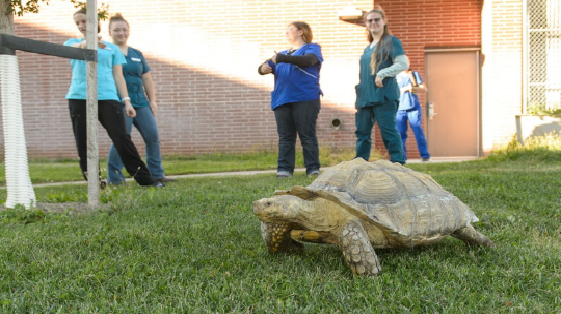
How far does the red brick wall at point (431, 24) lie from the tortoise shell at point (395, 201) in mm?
11139

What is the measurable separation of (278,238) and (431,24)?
1252 centimetres

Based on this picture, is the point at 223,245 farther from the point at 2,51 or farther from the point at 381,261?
the point at 2,51

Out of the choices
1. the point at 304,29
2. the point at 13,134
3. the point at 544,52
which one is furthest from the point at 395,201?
the point at 544,52

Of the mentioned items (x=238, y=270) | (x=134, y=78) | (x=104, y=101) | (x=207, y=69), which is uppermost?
(x=207, y=69)

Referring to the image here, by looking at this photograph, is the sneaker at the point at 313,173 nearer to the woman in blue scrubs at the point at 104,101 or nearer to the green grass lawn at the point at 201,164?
the woman in blue scrubs at the point at 104,101

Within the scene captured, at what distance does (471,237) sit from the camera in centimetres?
323

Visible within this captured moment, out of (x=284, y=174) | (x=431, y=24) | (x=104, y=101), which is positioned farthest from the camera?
(x=431, y=24)

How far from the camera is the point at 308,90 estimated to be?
7262 millimetres

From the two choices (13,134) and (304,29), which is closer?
(13,134)

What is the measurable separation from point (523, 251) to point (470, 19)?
40.5 feet

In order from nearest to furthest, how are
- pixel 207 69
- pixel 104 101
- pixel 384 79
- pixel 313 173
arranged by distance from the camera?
pixel 104 101 < pixel 384 79 < pixel 313 173 < pixel 207 69

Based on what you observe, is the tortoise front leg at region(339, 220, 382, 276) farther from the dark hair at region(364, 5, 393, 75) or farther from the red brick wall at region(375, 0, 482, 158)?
the red brick wall at region(375, 0, 482, 158)

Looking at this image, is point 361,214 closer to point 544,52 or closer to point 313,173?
point 313,173

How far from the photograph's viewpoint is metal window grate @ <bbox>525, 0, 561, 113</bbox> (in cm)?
1274
